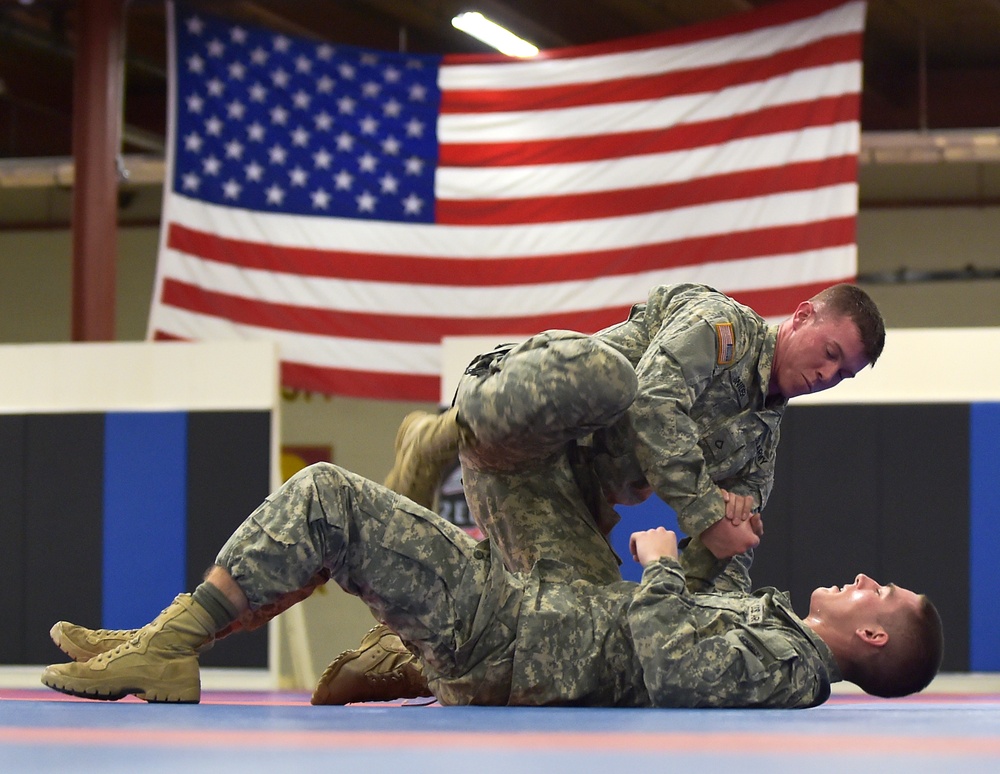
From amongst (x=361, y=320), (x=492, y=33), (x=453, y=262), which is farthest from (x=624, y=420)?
(x=492, y=33)

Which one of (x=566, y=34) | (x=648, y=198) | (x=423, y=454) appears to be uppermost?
(x=566, y=34)

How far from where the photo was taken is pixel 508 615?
273 centimetres

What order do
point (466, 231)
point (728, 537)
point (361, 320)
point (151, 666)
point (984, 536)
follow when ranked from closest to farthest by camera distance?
point (151, 666), point (728, 537), point (984, 536), point (361, 320), point (466, 231)

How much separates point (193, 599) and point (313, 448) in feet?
29.3

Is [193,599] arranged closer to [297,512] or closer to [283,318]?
[297,512]

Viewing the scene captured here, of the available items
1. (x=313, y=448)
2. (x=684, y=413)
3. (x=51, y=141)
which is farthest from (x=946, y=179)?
(x=684, y=413)

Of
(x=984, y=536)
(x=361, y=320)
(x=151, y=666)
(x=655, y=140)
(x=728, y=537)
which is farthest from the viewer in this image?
(x=655, y=140)

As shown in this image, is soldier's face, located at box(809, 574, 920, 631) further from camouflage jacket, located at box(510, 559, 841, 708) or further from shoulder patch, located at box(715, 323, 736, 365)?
shoulder patch, located at box(715, 323, 736, 365)

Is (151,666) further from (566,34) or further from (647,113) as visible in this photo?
(566,34)

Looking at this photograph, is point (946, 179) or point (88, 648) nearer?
point (88, 648)

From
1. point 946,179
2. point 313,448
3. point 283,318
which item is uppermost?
point 946,179

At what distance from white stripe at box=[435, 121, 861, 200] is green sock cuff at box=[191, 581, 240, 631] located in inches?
214

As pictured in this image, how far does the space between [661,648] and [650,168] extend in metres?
5.40

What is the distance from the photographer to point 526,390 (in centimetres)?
271
